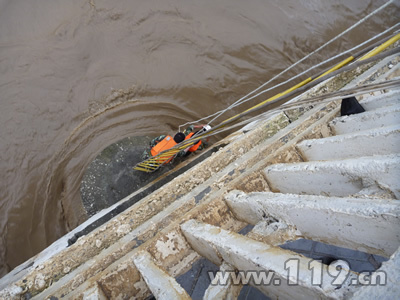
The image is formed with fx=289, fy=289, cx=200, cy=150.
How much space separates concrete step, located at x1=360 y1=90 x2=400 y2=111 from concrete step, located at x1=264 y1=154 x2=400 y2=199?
103 cm

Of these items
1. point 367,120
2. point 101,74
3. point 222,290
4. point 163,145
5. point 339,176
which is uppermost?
point 101,74

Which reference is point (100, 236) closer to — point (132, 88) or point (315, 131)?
point (315, 131)

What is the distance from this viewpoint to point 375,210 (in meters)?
1.41

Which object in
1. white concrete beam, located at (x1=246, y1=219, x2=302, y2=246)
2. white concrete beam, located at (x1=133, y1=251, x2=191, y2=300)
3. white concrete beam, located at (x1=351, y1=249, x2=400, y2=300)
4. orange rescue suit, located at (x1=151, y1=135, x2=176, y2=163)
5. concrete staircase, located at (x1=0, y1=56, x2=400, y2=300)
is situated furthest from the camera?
orange rescue suit, located at (x1=151, y1=135, x2=176, y2=163)

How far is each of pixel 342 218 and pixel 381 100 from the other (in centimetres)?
169

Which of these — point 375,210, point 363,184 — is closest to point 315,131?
point 363,184

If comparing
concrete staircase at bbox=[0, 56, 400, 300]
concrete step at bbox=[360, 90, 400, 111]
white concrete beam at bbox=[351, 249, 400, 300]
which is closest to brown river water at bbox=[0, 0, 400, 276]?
concrete staircase at bbox=[0, 56, 400, 300]

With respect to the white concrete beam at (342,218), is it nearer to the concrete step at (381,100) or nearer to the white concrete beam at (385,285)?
the white concrete beam at (385,285)

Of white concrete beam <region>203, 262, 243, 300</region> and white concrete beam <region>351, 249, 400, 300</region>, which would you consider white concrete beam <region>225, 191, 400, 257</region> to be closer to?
white concrete beam <region>351, 249, 400, 300</region>

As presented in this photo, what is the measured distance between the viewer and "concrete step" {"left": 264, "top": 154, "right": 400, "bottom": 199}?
5.61ft

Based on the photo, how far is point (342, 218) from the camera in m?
1.58

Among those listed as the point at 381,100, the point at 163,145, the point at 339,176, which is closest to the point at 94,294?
the point at 339,176

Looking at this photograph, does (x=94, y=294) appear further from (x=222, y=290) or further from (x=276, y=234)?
(x=276, y=234)

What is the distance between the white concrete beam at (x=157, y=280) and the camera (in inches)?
72.1
